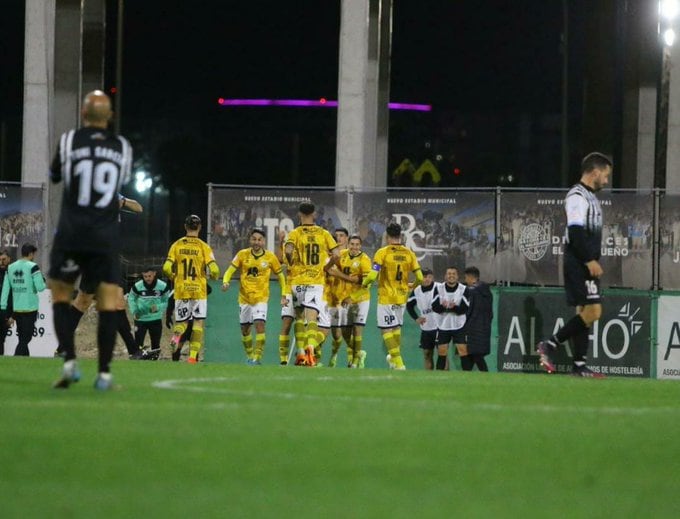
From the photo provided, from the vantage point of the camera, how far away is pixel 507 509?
16.1 feet

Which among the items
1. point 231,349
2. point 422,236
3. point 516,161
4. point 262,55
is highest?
point 262,55

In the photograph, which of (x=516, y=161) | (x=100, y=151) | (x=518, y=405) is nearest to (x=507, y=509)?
(x=518, y=405)

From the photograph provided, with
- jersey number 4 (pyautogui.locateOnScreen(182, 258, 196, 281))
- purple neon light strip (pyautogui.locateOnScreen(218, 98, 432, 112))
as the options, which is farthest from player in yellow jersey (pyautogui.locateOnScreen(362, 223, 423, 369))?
purple neon light strip (pyautogui.locateOnScreen(218, 98, 432, 112))

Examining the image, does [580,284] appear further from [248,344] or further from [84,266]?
[248,344]

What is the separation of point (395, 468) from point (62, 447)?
1.52 m

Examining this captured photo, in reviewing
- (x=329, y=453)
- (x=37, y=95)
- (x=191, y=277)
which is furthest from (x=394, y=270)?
(x=329, y=453)

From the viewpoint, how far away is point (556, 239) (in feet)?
73.1

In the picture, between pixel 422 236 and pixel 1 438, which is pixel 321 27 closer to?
pixel 422 236

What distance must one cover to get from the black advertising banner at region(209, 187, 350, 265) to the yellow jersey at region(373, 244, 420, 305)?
2.31m

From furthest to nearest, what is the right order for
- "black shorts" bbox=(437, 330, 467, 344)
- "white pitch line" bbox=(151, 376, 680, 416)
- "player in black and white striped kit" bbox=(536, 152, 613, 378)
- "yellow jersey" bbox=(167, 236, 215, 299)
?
"black shorts" bbox=(437, 330, 467, 344)
"yellow jersey" bbox=(167, 236, 215, 299)
"player in black and white striped kit" bbox=(536, 152, 613, 378)
"white pitch line" bbox=(151, 376, 680, 416)

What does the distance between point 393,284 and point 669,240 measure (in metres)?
4.69

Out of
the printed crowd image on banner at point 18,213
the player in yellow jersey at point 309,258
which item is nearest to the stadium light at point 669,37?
the player in yellow jersey at point 309,258

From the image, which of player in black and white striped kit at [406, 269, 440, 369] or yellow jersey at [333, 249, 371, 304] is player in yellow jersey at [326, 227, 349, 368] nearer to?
yellow jersey at [333, 249, 371, 304]

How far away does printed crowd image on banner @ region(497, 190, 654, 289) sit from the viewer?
72.5 ft
